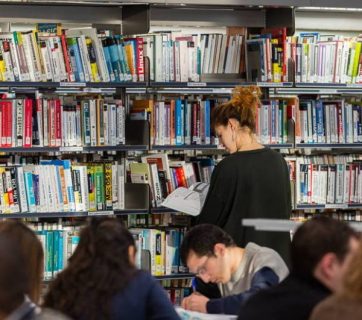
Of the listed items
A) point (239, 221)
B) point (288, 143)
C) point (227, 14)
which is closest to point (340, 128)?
point (288, 143)

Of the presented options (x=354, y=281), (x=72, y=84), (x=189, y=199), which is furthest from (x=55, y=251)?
(x=354, y=281)

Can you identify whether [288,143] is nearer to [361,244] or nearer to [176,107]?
[176,107]

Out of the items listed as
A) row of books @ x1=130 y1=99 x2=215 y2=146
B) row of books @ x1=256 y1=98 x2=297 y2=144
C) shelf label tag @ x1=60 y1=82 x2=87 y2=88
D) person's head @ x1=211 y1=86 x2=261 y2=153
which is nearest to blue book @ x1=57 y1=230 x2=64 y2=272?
row of books @ x1=130 y1=99 x2=215 y2=146

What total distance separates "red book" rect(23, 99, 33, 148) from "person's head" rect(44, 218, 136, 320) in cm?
308

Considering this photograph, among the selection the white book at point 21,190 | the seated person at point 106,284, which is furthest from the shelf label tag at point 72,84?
the seated person at point 106,284

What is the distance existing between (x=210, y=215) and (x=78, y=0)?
1.82m

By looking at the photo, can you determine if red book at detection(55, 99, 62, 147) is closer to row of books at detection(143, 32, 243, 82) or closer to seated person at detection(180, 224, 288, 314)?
row of books at detection(143, 32, 243, 82)

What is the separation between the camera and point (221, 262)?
438 cm

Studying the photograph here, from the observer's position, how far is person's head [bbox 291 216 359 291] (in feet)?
9.70

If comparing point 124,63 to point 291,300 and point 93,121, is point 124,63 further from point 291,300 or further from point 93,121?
point 291,300

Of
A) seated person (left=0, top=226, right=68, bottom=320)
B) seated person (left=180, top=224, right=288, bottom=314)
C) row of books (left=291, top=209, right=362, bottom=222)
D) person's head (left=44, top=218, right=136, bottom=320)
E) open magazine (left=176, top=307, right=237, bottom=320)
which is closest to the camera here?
seated person (left=0, top=226, right=68, bottom=320)

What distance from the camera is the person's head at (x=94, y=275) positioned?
319cm

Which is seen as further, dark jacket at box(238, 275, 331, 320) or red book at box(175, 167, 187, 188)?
red book at box(175, 167, 187, 188)

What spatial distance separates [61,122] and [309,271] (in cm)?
371
